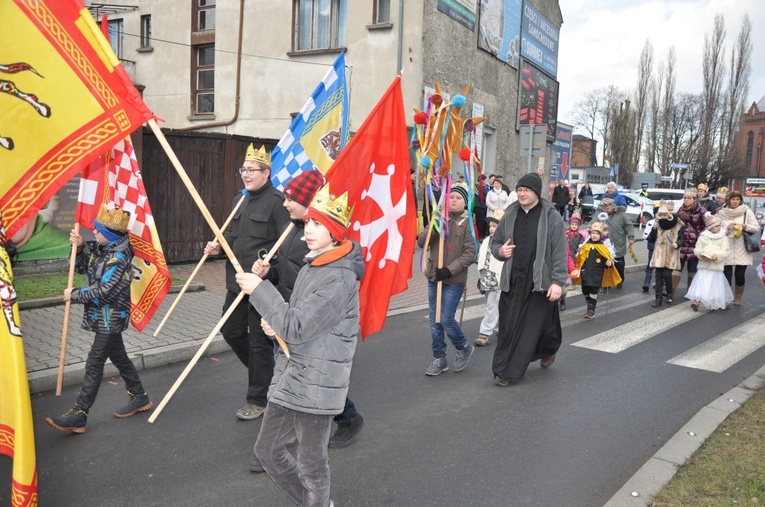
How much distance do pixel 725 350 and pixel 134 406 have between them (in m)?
6.67

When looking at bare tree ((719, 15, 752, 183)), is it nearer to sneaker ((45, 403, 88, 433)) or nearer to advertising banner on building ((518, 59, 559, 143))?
advertising banner on building ((518, 59, 559, 143))

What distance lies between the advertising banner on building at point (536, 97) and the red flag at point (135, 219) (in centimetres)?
1958

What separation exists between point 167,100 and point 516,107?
12565 millimetres

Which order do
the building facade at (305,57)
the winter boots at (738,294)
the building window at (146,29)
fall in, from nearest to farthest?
the winter boots at (738,294), the building facade at (305,57), the building window at (146,29)

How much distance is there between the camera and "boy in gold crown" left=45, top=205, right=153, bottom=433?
14.8ft

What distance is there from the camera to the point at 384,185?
4680 millimetres

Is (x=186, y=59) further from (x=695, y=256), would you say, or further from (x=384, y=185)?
(x=384, y=185)

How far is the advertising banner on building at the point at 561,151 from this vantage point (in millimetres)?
29531

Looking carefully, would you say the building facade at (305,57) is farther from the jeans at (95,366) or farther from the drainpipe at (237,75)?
the jeans at (95,366)

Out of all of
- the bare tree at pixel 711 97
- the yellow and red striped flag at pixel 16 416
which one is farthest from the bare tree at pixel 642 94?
the yellow and red striped flag at pixel 16 416

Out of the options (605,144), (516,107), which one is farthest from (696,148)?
(516,107)

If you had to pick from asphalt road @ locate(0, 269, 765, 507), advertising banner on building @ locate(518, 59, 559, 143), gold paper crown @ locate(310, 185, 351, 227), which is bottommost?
asphalt road @ locate(0, 269, 765, 507)

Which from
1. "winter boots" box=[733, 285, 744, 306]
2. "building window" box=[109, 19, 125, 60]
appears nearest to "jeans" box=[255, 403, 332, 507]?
"winter boots" box=[733, 285, 744, 306]

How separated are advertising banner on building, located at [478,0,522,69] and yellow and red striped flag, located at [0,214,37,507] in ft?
63.8
